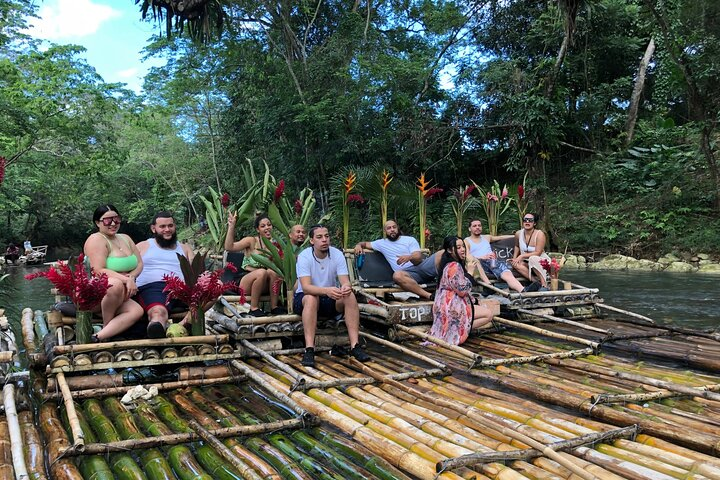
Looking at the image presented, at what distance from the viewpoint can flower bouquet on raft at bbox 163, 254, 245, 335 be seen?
14.7 ft

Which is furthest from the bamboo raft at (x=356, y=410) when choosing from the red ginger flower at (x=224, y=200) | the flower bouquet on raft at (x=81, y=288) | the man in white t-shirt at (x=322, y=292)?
the red ginger flower at (x=224, y=200)

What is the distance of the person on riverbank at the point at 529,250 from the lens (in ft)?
24.4

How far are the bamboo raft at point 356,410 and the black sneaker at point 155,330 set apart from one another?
0.08 meters

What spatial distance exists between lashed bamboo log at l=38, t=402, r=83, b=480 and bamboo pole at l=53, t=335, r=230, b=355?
42 centimetres

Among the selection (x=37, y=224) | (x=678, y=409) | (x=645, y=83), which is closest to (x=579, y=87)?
(x=645, y=83)

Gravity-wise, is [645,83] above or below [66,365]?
above

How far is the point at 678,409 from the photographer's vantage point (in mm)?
3418

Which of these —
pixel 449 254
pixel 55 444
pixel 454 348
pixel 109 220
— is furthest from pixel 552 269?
pixel 55 444

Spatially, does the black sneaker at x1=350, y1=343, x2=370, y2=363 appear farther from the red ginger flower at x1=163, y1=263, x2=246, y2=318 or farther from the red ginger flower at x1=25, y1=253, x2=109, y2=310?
the red ginger flower at x1=25, y1=253, x2=109, y2=310

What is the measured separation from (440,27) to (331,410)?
1624 centimetres

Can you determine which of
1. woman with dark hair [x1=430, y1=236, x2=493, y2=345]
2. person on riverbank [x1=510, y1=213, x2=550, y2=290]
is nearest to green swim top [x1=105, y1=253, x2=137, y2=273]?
woman with dark hair [x1=430, y1=236, x2=493, y2=345]

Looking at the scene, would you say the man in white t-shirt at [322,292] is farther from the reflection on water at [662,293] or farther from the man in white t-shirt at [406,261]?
the reflection on water at [662,293]

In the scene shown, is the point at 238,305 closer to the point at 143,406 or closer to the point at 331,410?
the point at 143,406

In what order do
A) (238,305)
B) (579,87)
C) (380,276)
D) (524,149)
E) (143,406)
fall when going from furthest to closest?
(579,87) < (524,149) < (380,276) < (238,305) < (143,406)
